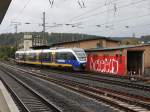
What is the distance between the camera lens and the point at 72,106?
16969 millimetres

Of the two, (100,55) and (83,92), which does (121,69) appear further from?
(83,92)

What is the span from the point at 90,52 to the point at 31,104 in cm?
3519

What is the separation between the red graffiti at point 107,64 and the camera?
4397cm

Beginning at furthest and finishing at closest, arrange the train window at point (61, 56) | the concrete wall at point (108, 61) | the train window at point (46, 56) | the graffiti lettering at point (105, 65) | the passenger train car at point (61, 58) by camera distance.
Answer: the train window at point (46, 56)
the train window at point (61, 56)
the passenger train car at point (61, 58)
the graffiti lettering at point (105, 65)
the concrete wall at point (108, 61)

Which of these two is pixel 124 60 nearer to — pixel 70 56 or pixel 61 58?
pixel 70 56

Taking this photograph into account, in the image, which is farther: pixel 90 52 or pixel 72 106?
pixel 90 52

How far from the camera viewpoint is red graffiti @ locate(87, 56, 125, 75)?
43966mm

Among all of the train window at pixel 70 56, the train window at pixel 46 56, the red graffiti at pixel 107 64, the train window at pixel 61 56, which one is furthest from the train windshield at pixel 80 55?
the train window at pixel 46 56

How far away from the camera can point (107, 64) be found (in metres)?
47.3

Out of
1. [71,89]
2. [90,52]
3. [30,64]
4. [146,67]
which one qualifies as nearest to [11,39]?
[30,64]

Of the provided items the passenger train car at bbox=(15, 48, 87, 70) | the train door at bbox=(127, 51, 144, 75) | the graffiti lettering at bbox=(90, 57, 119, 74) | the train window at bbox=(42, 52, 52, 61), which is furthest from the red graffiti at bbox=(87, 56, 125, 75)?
the train window at bbox=(42, 52, 52, 61)

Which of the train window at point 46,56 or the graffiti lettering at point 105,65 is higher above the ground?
the train window at point 46,56

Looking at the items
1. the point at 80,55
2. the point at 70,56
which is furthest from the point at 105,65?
the point at 70,56

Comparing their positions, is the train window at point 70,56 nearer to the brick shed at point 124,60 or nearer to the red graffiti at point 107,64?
the brick shed at point 124,60
